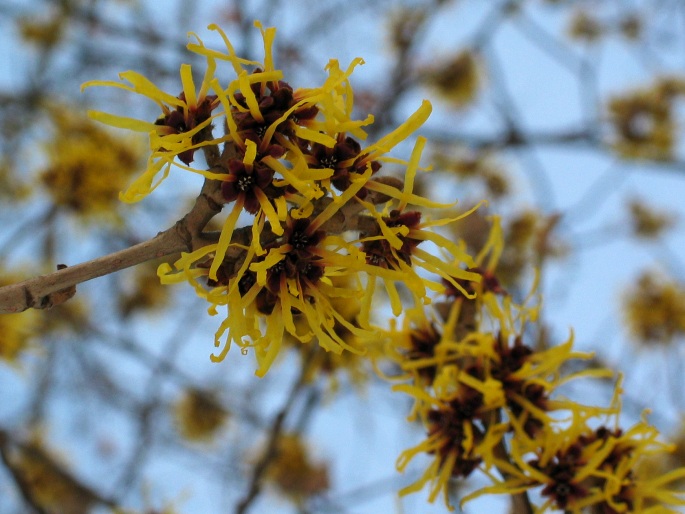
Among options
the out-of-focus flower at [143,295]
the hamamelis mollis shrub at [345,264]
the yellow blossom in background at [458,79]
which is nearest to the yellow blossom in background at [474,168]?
the yellow blossom in background at [458,79]

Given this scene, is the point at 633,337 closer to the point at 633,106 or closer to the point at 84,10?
the point at 633,106

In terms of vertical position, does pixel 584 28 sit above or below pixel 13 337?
above

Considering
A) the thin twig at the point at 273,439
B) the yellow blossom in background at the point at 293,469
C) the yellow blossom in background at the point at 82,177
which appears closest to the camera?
the thin twig at the point at 273,439

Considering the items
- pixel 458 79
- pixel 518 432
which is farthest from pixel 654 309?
pixel 518 432

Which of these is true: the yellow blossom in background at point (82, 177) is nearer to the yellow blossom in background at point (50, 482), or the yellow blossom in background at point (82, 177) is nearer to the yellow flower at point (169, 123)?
the yellow blossom in background at point (50, 482)

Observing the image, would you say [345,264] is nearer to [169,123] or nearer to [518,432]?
[169,123]
